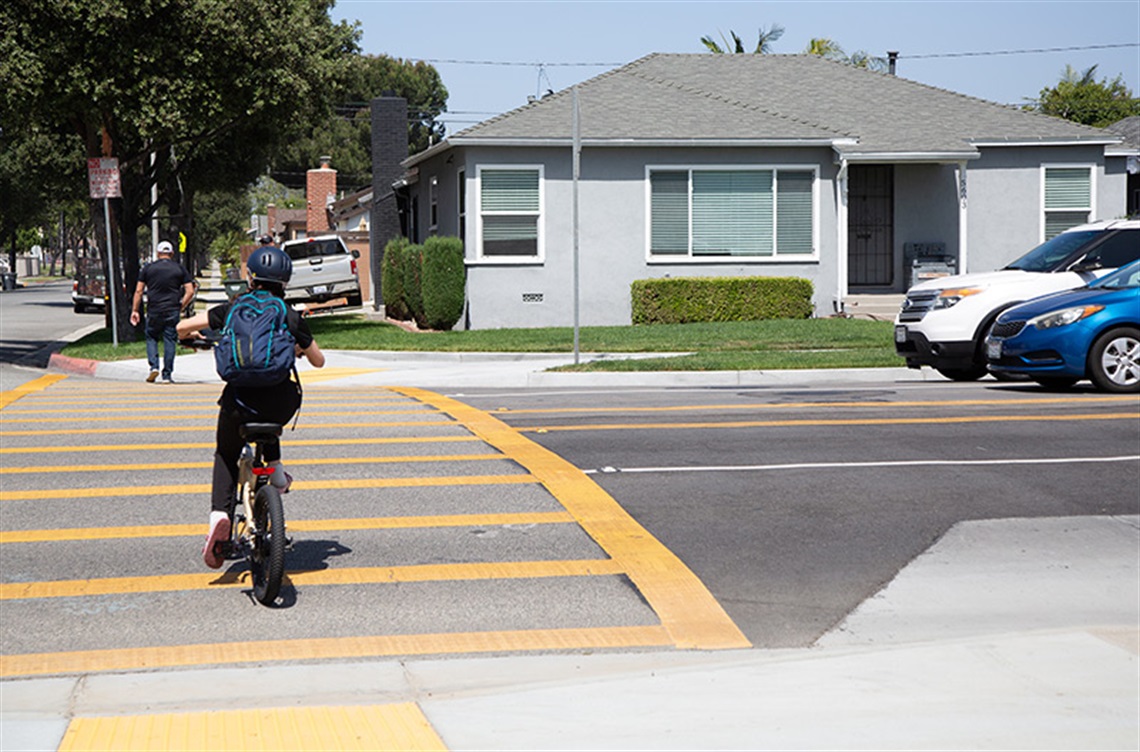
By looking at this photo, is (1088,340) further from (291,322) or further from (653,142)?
(653,142)

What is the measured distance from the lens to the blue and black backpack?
22.7 ft

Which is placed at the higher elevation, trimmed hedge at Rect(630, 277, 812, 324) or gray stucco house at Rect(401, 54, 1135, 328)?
gray stucco house at Rect(401, 54, 1135, 328)

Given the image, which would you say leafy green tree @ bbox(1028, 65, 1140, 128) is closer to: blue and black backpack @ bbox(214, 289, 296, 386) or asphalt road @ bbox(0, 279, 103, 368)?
asphalt road @ bbox(0, 279, 103, 368)

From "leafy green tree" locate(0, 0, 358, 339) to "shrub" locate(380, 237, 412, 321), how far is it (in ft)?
15.4

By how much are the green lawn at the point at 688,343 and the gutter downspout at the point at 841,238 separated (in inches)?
101

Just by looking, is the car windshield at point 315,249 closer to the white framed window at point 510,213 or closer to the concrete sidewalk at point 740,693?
the white framed window at point 510,213

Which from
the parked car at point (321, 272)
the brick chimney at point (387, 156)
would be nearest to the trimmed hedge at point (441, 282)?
the parked car at point (321, 272)

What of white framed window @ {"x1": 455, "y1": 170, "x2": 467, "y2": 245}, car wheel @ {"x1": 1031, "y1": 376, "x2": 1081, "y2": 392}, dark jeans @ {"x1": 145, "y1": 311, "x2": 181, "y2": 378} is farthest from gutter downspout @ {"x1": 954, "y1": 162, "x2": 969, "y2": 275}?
dark jeans @ {"x1": 145, "y1": 311, "x2": 181, "y2": 378}

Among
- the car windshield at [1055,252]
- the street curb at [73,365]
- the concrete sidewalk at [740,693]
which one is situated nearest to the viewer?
the concrete sidewalk at [740,693]

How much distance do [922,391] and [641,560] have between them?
339 inches

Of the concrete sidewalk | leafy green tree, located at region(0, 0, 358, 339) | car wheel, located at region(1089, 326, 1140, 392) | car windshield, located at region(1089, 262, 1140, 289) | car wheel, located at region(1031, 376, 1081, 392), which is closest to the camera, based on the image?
the concrete sidewalk

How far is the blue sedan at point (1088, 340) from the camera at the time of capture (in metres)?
15.0

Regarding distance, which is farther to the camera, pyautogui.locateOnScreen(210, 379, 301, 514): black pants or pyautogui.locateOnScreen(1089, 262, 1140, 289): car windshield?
pyautogui.locateOnScreen(1089, 262, 1140, 289): car windshield

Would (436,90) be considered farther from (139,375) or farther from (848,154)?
(139,375)
